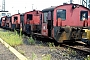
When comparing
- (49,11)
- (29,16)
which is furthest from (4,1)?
(49,11)

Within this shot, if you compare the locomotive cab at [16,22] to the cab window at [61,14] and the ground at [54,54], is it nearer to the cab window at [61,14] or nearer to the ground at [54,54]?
the cab window at [61,14]

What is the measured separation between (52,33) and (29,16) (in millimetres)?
9535

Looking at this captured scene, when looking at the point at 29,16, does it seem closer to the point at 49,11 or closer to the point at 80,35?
the point at 49,11

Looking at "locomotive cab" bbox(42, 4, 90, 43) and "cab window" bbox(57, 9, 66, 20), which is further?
"cab window" bbox(57, 9, 66, 20)

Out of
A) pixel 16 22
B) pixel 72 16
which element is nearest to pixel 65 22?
pixel 72 16

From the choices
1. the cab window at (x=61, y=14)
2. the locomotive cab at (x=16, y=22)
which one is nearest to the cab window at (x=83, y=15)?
the cab window at (x=61, y=14)

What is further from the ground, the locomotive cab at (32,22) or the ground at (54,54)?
the locomotive cab at (32,22)

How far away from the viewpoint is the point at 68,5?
1262cm

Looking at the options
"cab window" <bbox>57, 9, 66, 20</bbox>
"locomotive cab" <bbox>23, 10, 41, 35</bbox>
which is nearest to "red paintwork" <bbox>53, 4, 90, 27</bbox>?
"cab window" <bbox>57, 9, 66, 20</bbox>

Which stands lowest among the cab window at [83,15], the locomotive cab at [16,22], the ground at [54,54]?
the ground at [54,54]

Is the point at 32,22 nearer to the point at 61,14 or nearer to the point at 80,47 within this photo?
the point at 61,14

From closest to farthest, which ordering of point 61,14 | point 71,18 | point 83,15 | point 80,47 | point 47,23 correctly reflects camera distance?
point 80,47 < point 61,14 < point 71,18 < point 83,15 < point 47,23

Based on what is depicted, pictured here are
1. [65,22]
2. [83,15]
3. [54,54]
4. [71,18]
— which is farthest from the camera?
[83,15]

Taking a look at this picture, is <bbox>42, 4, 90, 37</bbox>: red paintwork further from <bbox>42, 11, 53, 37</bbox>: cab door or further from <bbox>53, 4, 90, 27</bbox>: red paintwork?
<bbox>42, 11, 53, 37</bbox>: cab door
